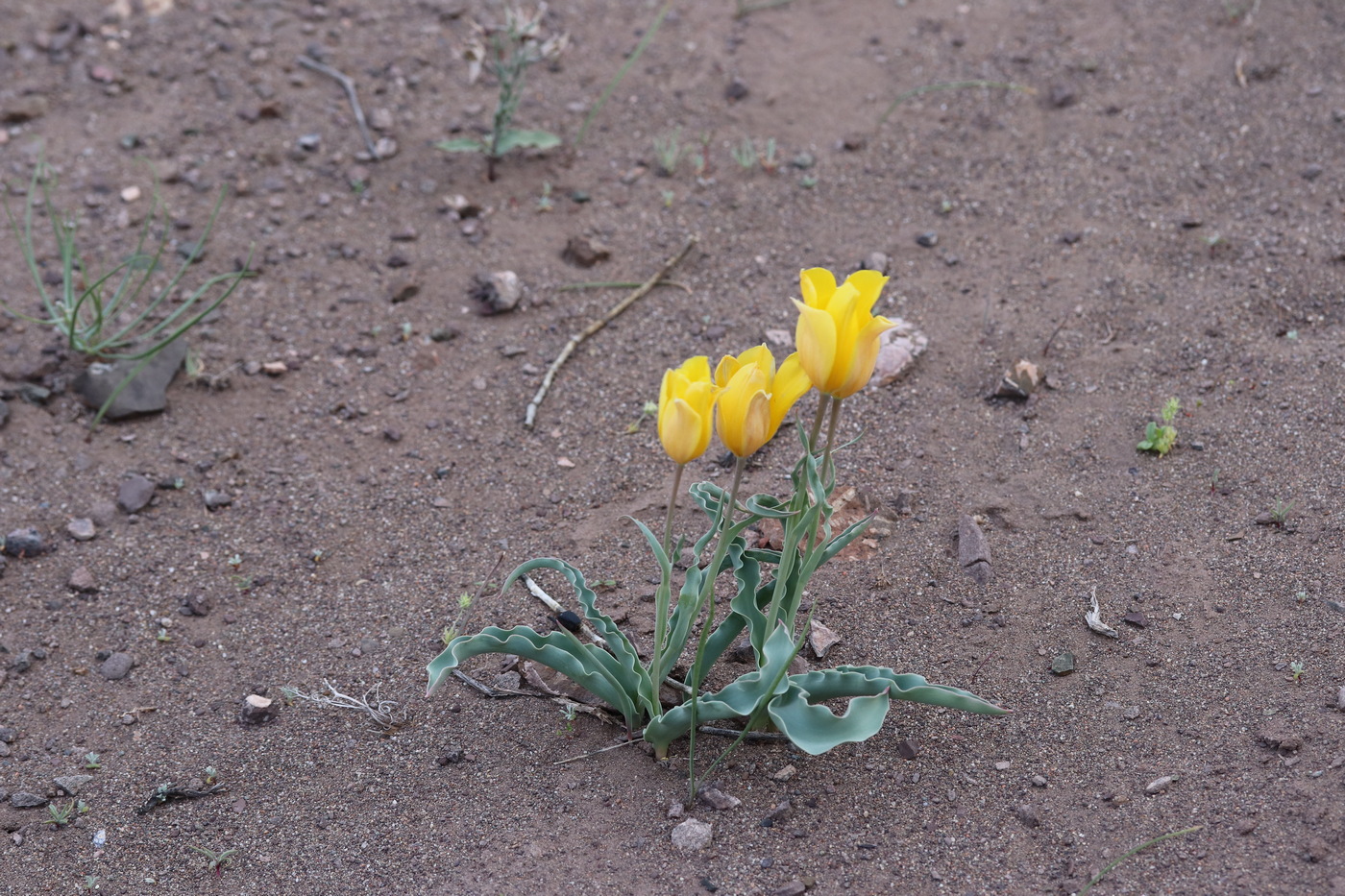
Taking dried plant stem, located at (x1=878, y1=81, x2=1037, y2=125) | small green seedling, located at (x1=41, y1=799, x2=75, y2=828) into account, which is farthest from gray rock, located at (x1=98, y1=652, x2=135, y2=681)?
dried plant stem, located at (x1=878, y1=81, x2=1037, y2=125)

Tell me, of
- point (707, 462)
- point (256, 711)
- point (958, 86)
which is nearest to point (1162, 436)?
point (707, 462)

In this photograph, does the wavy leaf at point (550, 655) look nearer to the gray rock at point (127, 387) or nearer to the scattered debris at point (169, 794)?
the scattered debris at point (169, 794)

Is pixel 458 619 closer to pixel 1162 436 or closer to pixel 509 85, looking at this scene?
pixel 1162 436

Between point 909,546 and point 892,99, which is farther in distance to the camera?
point 892,99

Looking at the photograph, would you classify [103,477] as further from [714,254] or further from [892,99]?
[892,99]

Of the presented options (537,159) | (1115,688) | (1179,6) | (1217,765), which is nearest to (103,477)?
(537,159)

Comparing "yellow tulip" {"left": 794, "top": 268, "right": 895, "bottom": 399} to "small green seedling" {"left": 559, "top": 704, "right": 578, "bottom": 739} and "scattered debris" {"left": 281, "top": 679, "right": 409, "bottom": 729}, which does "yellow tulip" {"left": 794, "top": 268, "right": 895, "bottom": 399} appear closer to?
"small green seedling" {"left": 559, "top": 704, "right": 578, "bottom": 739}

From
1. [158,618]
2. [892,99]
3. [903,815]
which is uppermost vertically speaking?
[892,99]
